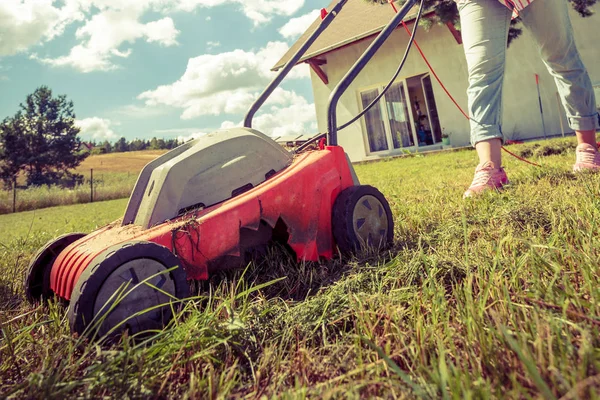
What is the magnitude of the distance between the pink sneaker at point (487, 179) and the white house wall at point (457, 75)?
5.10m

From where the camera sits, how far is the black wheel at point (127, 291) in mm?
815

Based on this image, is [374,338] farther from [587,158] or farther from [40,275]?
[587,158]

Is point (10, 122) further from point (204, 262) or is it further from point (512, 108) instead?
point (204, 262)

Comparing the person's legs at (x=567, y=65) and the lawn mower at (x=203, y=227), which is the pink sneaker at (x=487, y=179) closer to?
the person's legs at (x=567, y=65)

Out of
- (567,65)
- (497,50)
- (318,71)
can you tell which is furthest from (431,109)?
(497,50)

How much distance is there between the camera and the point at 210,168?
1.25 meters

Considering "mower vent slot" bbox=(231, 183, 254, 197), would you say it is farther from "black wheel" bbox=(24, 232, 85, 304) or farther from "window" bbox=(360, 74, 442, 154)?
"window" bbox=(360, 74, 442, 154)

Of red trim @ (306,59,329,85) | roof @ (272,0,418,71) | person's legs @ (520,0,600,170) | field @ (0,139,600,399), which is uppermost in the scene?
roof @ (272,0,418,71)

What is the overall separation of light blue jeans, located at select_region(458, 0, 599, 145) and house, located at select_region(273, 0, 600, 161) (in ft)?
20.5

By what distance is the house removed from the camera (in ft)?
26.9

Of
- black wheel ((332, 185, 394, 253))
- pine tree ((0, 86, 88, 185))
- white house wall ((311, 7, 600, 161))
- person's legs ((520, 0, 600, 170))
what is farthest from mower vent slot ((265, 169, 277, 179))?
pine tree ((0, 86, 88, 185))

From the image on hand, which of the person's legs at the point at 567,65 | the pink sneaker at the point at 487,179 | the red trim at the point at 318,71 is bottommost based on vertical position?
the pink sneaker at the point at 487,179

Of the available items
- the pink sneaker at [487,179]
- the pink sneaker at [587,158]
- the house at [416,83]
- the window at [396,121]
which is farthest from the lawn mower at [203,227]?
the window at [396,121]

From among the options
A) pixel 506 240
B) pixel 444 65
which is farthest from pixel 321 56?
pixel 506 240
